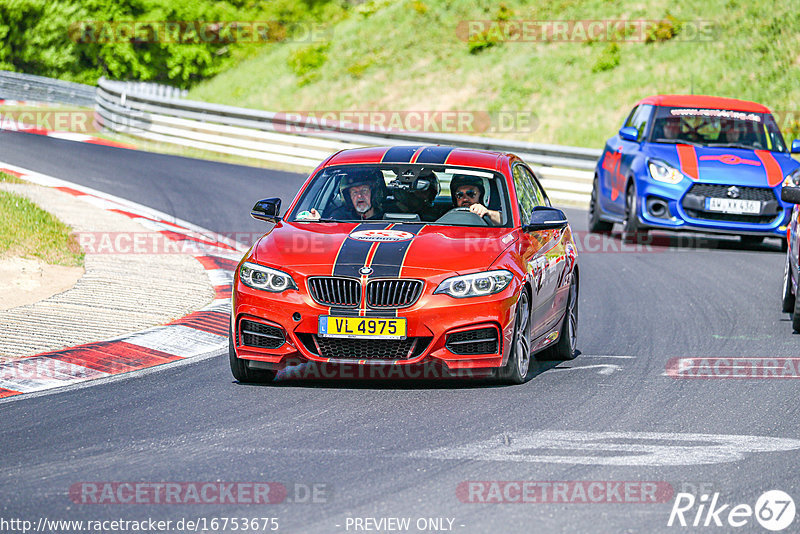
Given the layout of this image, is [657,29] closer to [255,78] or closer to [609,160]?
[255,78]

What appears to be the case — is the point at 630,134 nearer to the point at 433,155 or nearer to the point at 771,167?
the point at 771,167

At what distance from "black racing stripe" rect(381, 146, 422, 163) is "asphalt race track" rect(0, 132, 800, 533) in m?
1.75

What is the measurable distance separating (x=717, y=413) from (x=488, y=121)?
32116 millimetres

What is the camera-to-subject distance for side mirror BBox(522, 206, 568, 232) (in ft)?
28.2

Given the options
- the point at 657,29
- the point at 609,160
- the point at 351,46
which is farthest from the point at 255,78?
the point at 609,160

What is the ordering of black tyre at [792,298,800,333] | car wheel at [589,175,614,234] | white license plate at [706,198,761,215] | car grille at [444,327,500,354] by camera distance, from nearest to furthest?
car grille at [444,327,500,354] < black tyre at [792,298,800,333] < white license plate at [706,198,761,215] < car wheel at [589,175,614,234]

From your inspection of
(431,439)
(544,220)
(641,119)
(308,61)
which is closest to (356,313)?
(431,439)

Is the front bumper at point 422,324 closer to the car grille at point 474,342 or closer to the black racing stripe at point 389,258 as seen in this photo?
the car grille at point 474,342

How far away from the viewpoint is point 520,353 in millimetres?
8156

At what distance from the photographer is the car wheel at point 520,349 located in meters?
8.00

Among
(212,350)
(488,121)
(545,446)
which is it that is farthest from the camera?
(488,121)

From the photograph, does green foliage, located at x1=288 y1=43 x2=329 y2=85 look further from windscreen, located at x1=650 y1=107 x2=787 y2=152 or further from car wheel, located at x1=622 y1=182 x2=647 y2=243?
car wheel, located at x1=622 y1=182 x2=647 y2=243

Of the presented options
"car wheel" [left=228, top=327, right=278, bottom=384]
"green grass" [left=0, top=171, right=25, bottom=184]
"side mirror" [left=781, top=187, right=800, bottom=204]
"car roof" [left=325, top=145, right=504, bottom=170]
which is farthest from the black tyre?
"green grass" [left=0, top=171, right=25, bottom=184]

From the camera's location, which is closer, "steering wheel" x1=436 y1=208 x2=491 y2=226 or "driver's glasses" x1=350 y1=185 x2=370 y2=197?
"steering wheel" x1=436 y1=208 x2=491 y2=226
